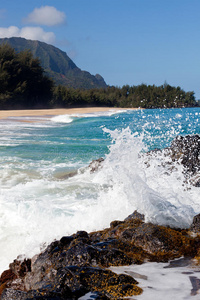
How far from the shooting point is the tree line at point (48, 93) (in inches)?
1751

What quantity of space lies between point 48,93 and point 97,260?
48363 mm

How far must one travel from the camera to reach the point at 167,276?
8.95 ft

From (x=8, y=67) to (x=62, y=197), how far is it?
137ft

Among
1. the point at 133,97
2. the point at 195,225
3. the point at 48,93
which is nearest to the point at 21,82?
the point at 48,93

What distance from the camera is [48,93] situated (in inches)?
1962

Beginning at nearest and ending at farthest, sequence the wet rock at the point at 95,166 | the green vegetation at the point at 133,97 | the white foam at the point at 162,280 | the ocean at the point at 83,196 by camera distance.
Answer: the white foam at the point at 162,280 < the ocean at the point at 83,196 < the wet rock at the point at 95,166 < the green vegetation at the point at 133,97

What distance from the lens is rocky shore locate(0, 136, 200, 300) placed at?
237 cm

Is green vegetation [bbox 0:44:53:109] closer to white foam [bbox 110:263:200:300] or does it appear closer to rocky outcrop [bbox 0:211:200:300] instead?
rocky outcrop [bbox 0:211:200:300]

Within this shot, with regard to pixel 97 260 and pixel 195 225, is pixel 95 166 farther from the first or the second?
pixel 97 260

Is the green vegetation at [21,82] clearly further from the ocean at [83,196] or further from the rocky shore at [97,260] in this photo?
the rocky shore at [97,260]

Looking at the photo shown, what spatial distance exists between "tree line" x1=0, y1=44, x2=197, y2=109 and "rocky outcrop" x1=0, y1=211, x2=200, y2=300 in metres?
39.5

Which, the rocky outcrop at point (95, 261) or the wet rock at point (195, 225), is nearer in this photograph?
the rocky outcrop at point (95, 261)

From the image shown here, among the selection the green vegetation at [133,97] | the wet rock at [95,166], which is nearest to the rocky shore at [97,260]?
the wet rock at [95,166]

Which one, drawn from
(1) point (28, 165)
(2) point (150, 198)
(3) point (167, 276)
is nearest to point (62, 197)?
(2) point (150, 198)
